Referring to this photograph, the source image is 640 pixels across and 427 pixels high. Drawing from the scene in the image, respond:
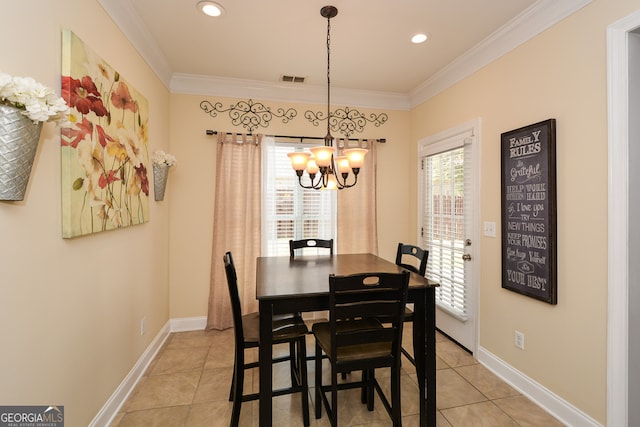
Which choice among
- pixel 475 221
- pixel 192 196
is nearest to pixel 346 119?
pixel 475 221

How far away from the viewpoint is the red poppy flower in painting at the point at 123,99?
1.96 meters

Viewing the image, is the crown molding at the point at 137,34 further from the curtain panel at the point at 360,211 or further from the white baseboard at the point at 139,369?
the white baseboard at the point at 139,369

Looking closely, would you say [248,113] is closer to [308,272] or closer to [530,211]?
[308,272]

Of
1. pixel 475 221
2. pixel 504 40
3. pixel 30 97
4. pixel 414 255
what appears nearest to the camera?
pixel 30 97

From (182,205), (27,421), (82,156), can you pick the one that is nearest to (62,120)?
(82,156)

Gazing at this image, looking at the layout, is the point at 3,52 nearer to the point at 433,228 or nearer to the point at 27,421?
the point at 27,421

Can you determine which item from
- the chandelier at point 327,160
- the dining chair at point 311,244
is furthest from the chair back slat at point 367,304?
the dining chair at point 311,244

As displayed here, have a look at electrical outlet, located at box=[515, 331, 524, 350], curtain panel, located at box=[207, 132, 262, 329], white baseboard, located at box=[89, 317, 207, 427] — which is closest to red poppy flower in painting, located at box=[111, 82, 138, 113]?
curtain panel, located at box=[207, 132, 262, 329]

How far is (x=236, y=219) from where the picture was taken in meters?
3.38

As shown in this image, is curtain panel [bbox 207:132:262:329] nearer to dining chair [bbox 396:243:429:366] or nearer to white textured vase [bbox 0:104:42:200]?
dining chair [bbox 396:243:429:366]

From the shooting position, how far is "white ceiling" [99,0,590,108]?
2.12m

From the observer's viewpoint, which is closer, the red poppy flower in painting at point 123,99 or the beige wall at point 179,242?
the beige wall at point 179,242

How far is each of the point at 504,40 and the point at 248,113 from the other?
254cm

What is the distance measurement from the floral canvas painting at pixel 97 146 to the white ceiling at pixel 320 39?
509 mm
